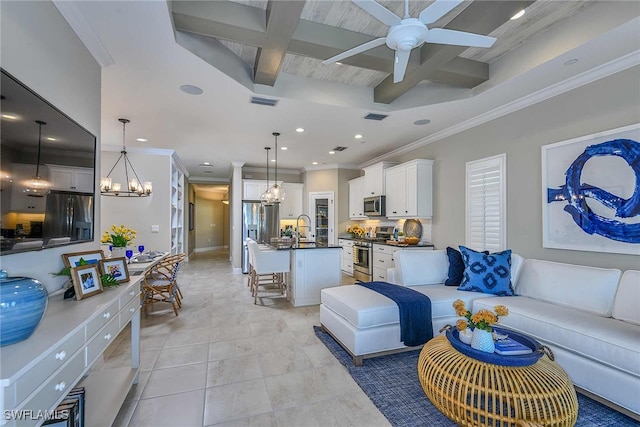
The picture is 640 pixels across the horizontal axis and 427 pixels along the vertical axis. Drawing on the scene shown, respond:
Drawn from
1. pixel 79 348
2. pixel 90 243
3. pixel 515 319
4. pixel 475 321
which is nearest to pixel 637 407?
pixel 515 319

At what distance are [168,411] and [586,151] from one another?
450 centimetres

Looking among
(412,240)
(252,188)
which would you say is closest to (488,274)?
(412,240)

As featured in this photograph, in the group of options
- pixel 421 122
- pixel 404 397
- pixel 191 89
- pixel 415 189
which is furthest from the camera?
pixel 415 189

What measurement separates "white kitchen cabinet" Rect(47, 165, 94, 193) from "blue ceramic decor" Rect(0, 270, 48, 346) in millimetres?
818

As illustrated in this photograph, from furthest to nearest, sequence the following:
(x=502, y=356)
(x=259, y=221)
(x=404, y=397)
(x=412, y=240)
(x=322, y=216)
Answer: (x=322, y=216)
(x=259, y=221)
(x=412, y=240)
(x=404, y=397)
(x=502, y=356)

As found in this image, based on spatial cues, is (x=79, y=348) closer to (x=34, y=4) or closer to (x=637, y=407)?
(x=34, y=4)

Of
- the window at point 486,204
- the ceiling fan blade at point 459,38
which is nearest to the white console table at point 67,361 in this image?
the ceiling fan blade at point 459,38

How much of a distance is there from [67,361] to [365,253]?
5390 mm

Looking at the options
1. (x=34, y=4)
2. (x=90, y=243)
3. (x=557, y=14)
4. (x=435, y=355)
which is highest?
(x=557, y=14)

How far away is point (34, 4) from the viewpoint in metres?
1.69

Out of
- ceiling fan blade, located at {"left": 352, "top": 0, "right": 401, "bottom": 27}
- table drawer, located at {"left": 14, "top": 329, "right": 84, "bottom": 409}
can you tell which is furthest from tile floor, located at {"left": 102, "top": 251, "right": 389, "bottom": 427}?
ceiling fan blade, located at {"left": 352, "top": 0, "right": 401, "bottom": 27}

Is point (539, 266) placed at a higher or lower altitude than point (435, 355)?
A: higher

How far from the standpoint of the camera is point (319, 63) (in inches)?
129

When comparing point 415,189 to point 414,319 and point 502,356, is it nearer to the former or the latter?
point 414,319
